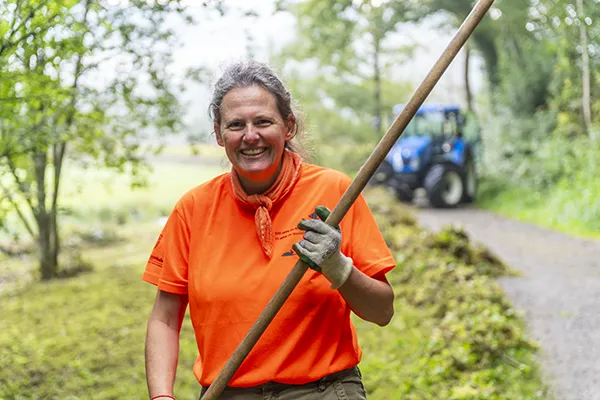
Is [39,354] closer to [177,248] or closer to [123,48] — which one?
[123,48]

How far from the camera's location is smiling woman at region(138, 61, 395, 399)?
204 cm

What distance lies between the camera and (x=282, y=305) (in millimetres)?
2004

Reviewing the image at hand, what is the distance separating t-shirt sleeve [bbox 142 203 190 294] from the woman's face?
0.86ft

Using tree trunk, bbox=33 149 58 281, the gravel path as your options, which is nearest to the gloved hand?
the gravel path

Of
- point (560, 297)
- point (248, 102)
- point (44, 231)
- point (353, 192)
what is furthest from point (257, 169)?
point (44, 231)

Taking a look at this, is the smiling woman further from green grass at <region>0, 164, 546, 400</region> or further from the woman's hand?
green grass at <region>0, 164, 546, 400</region>

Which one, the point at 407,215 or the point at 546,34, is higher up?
the point at 546,34

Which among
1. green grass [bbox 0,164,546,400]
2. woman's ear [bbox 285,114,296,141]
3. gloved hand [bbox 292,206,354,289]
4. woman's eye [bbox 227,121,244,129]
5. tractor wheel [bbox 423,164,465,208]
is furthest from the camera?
tractor wheel [bbox 423,164,465,208]

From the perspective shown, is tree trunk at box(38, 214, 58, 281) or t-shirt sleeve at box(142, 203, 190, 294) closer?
t-shirt sleeve at box(142, 203, 190, 294)

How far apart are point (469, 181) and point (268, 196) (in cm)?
1456

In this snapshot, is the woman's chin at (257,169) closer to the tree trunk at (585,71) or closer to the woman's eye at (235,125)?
the woman's eye at (235,125)

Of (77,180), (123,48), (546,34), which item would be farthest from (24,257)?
(546,34)

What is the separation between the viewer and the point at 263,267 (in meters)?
2.07

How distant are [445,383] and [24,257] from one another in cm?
869
